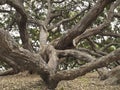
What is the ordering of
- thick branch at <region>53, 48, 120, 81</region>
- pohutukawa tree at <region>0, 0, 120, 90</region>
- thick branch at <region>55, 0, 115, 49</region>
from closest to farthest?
thick branch at <region>53, 48, 120, 81</region>, pohutukawa tree at <region>0, 0, 120, 90</region>, thick branch at <region>55, 0, 115, 49</region>

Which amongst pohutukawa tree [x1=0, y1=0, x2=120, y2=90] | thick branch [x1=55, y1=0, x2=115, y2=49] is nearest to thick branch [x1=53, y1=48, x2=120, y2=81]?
pohutukawa tree [x1=0, y1=0, x2=120, y2=90]

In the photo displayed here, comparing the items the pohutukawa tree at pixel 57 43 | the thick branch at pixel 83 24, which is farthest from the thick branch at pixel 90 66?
the thick branch at pixel 83 24

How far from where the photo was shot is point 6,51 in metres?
4.67

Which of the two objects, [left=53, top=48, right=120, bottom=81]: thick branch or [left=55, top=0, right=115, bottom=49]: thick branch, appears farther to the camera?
[left=55, top=0, right=115, bottom=49]: thick branch

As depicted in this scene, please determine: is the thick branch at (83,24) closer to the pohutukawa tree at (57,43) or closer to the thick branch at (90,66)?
the pohutukawa tree at (57,43)

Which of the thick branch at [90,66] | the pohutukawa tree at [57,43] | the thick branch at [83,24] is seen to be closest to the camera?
the thick branch at [90,66]

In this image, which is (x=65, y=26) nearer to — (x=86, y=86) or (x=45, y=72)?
(x=86, y=86)

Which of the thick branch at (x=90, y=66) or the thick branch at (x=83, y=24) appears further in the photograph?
the thick branch at (x=83, y=24)

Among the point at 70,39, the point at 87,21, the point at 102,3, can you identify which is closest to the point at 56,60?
the point at 70,39

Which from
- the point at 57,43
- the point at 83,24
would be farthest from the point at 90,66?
the point at 57,43

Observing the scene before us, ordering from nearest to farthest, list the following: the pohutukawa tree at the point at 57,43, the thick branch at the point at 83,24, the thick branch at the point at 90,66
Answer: the thick branch at the point at 90,66 → the pohutukawa tree at the point at 57,43 → the thick branch at the point at 83,24

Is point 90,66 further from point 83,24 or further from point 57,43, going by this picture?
point 57,43

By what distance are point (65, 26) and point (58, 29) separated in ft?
1.09

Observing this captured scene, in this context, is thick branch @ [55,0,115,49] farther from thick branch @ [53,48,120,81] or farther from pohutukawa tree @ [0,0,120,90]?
thick branch @ [53,48,120,81]
